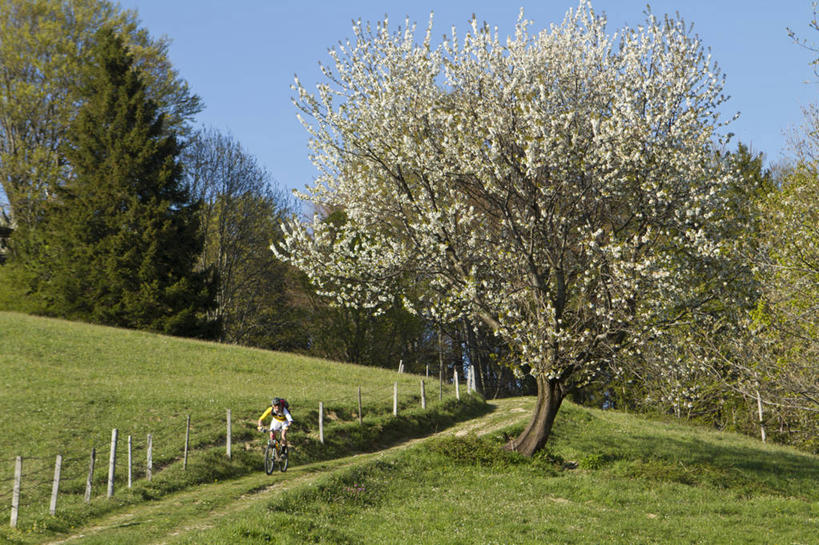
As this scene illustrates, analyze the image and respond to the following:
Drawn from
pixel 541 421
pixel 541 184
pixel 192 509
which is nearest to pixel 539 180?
pixel 541 184

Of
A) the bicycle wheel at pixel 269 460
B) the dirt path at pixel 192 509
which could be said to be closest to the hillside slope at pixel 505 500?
the dirt path at pixel 192 509

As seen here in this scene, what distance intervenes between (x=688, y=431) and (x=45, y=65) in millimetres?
53037

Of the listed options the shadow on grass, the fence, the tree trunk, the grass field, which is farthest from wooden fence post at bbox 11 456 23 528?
the shadow on grass

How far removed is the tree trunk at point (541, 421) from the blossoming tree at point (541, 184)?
6 cm

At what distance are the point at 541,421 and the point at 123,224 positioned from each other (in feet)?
122

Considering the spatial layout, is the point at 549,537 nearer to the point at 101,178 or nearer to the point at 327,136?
the point at 327,136

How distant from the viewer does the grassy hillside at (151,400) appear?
25547mm

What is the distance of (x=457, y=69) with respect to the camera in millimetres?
26016

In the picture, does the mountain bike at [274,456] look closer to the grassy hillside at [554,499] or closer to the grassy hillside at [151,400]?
the grassy hillside at [151,400]

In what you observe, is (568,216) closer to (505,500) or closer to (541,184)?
(541,184)

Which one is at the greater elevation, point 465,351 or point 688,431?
point 465,351

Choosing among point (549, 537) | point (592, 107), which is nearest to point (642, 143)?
point (592, 107)

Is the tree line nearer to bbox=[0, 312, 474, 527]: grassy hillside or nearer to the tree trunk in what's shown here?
the tree trunk

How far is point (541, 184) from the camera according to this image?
963 inches
